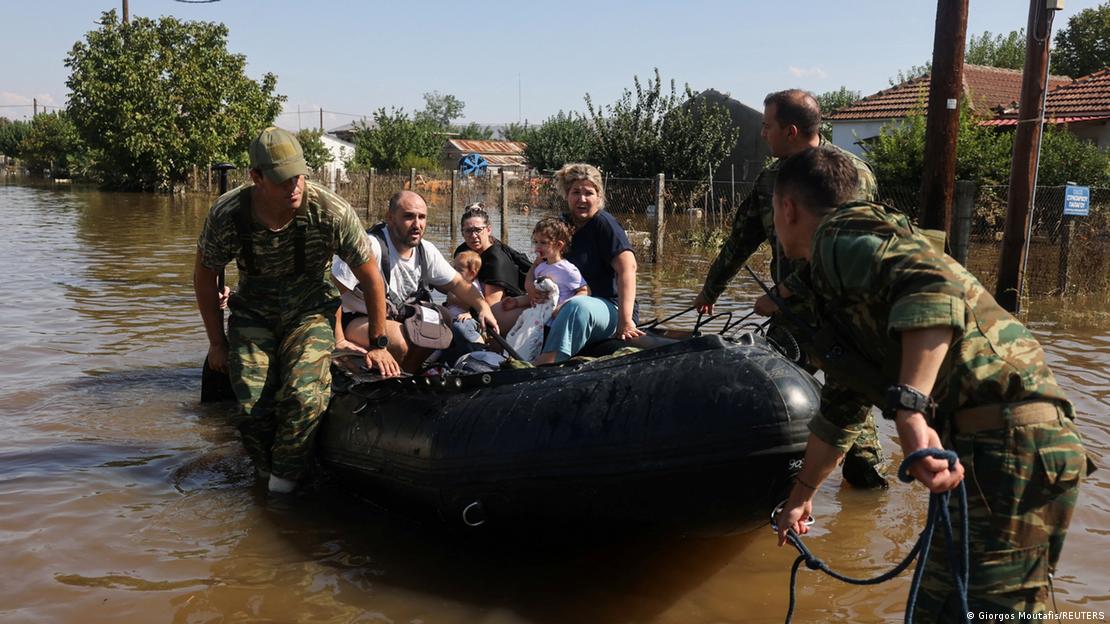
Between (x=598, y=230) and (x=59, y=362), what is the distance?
17.3 feet

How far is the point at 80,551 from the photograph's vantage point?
4.31 meters

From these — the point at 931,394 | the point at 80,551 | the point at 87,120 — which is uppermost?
the point at 87,120

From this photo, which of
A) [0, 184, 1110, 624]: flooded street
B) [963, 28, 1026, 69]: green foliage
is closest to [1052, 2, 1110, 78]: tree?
[963, 28, 1026, 69]: green foliage

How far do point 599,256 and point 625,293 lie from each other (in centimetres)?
35

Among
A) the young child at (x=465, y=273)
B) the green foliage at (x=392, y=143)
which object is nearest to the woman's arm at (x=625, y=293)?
the young child at (x=465, y=273)

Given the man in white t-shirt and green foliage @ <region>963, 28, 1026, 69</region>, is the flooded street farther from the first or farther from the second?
green foliage @ <region>963, 28, 1026, 69</region>

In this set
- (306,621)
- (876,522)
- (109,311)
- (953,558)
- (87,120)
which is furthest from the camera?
(87,120)

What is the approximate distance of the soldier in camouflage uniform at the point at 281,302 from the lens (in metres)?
4.86

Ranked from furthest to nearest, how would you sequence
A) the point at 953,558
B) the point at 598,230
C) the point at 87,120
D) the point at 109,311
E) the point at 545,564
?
the point at 87,120
the point at 109,311
the point at 598,230
the point at 545,564
the point at 953,558

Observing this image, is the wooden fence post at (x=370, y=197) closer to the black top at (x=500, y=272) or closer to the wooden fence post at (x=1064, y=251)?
the wooden fence post at (x=1064, y=251)

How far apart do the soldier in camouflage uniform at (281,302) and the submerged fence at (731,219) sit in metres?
3.72

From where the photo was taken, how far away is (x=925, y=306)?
7.41 feet

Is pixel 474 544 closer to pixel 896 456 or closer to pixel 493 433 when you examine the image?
pixel 493 433

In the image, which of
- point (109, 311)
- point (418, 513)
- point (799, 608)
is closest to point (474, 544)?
point (418, 513)
